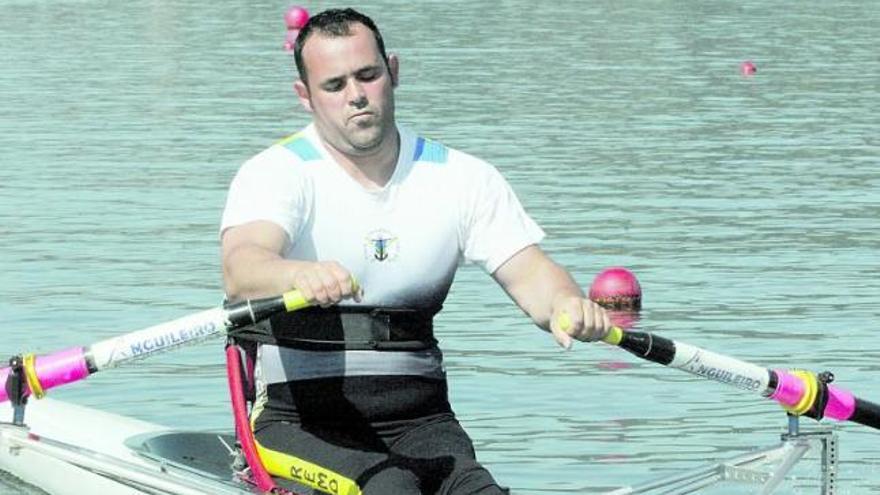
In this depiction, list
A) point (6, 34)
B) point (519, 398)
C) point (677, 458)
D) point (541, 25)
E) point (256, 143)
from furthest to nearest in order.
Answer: point (541, 25) → point (6, 34) → point (256, 143) → point (519, 398) → point (677, 458)

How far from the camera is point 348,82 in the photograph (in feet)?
22.1

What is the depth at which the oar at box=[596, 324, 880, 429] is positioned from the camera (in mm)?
6918

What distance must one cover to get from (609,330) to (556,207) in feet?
38.7

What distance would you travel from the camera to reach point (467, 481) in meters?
6.64

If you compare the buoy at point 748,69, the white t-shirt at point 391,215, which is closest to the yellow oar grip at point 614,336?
the white t-shirt at point 391,215

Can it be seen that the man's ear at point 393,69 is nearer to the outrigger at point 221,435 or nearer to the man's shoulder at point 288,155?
the man's shoulder at point 288,155

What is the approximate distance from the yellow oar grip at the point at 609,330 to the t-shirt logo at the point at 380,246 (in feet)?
2.07

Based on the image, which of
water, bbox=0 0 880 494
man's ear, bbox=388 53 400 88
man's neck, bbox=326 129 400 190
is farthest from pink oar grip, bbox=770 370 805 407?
water, bbox=0 0 880 494

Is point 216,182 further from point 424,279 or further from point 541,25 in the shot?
point 541,25

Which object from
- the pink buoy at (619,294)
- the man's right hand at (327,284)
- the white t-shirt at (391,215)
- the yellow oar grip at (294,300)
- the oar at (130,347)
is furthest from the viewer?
the pink buoy at (619,294)

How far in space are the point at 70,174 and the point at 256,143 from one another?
2.98 m

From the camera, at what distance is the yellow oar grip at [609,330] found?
645 centimetres

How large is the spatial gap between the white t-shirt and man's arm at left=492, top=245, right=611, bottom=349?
5cm

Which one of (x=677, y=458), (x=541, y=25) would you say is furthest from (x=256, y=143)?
(x=541, y=25)
